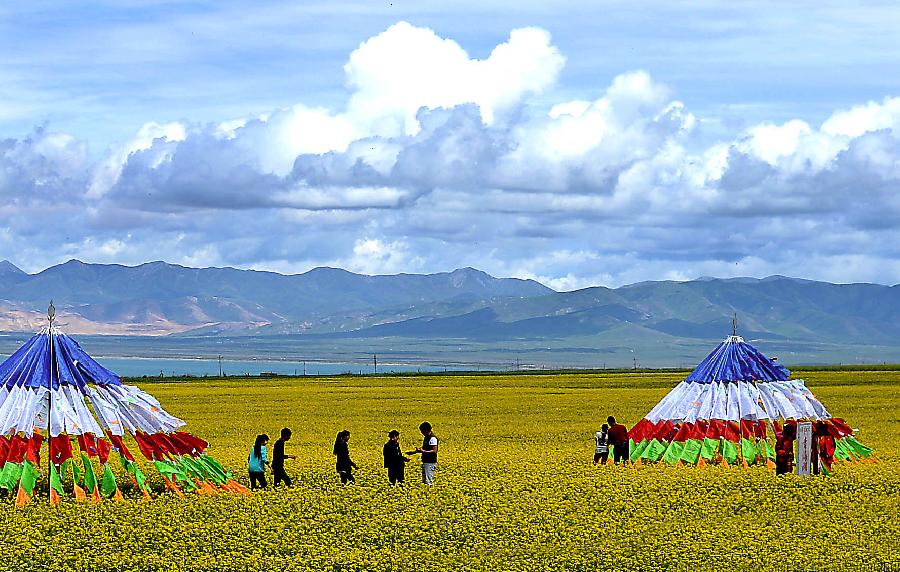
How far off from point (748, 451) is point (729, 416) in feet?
4.15

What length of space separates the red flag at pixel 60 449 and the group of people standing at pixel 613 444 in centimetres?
1618

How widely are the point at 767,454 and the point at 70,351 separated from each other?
72.8 feet

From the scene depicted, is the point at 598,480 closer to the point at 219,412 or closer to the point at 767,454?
the point at 767,454

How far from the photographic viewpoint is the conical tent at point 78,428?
113ft

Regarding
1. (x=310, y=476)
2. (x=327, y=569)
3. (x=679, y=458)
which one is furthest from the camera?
(x=679, y=458)

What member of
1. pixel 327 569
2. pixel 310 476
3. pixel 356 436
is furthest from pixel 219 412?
pixel 327 569

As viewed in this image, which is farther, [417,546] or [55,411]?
[55,411]

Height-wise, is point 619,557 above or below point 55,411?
below

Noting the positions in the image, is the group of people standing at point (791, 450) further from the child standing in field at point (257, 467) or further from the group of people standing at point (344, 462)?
the child standing in field at point (257, 467)

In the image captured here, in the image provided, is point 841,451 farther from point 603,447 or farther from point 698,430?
point 603,447

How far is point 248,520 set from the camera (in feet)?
101

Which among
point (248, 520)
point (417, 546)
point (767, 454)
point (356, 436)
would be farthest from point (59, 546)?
point (356, 436)

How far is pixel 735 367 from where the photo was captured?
43781mm

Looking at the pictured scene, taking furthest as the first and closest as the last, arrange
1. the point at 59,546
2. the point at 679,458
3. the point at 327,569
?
the point at 679,458 < the point at 59,546 < the point at 327,569
